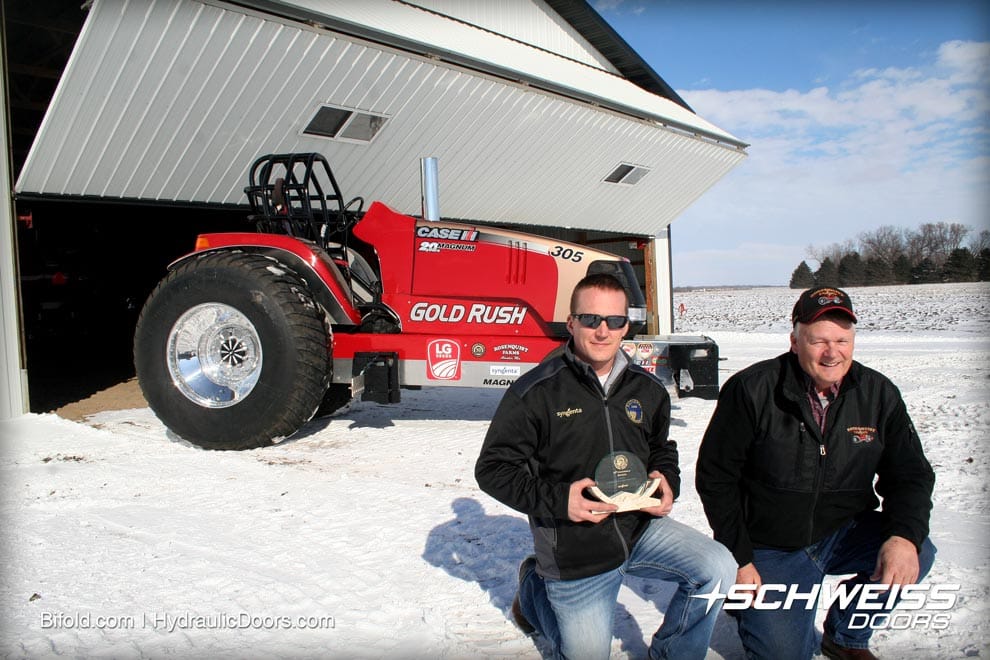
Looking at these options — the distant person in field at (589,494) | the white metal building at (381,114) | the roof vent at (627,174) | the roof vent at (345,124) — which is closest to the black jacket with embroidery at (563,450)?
the distant person in field at (589,494)

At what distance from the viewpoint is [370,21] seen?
25.2 feet

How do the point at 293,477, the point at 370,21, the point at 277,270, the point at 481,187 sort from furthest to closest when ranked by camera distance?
the point at 481,187
the point at 370,21
the point at 277,270
the point at 293,477

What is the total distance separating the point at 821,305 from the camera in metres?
2.30

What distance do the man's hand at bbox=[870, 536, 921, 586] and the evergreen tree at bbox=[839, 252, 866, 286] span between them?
40.0 m

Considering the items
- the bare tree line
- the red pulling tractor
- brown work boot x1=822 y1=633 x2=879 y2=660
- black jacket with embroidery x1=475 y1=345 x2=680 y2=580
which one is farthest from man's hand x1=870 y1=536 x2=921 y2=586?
the bare tree line

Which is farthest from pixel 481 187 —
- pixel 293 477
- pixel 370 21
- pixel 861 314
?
pixel 861 314

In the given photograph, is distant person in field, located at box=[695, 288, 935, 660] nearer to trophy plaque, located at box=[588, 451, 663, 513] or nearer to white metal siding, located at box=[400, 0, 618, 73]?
trophy plaque, located at box=[588, 451, 663, 513]

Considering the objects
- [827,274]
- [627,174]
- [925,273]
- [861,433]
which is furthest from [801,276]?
[861,433]

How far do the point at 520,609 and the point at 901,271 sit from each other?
1602 inches

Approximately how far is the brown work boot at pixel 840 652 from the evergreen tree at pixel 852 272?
3990 cm

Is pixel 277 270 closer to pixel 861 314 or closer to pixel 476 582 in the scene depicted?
pixel 476 582

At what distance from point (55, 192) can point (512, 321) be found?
15.4 feet

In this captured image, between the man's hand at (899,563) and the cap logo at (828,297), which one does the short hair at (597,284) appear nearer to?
the cap logo at (828,297)

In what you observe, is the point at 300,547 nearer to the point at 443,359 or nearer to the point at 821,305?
the point at 443,359
